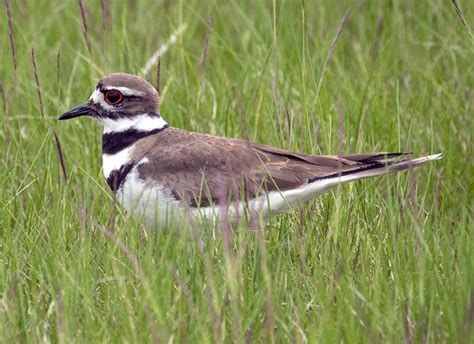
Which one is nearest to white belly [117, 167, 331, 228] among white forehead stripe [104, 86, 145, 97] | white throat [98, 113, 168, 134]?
white throat [98, 113, 168, 134]

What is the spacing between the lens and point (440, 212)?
5750mm

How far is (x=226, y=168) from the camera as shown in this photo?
18.3 ft

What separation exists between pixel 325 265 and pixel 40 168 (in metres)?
2.24

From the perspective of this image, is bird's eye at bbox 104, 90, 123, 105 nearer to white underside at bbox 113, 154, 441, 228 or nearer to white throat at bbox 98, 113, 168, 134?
white throat at bbox 98, 113, 168, 134

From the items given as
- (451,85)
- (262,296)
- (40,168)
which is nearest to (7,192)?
(40,168)

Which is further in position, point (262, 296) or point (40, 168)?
point (40, 168)

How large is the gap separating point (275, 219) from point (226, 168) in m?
0.46

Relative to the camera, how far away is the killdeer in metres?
5.37

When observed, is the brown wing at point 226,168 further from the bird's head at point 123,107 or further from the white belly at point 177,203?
the bird's head at point 123,107

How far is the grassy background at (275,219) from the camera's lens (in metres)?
4.11

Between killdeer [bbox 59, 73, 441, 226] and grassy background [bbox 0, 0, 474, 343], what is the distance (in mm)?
134

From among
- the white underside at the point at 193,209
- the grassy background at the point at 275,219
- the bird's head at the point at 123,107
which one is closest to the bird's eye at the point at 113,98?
the bird's head at the point at 123,107

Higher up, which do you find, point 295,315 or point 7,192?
point 7,192

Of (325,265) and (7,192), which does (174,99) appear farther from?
(325,265)
